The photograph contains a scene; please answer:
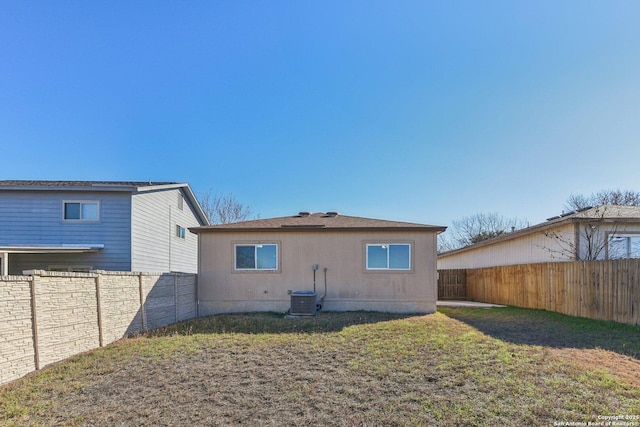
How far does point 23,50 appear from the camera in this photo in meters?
9.28

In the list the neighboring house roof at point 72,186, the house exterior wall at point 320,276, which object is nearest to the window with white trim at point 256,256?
the house exterior wall at point 320,276

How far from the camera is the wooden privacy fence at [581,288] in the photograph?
8.27 m

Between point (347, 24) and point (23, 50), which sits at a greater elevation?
point (347, 24)

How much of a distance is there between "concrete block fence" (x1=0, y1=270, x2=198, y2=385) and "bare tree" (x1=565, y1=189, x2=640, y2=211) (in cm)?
3184

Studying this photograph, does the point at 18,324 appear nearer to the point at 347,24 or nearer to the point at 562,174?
the point at 347,24

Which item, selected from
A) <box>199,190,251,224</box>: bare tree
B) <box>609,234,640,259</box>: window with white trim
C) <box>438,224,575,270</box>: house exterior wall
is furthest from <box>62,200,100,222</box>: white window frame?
<box>609,234,640,259</box>: window with white trim

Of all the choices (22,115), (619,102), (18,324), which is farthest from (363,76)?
(22,115)

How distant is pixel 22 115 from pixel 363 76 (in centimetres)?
1286

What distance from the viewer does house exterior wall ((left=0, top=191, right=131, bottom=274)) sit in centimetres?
1200

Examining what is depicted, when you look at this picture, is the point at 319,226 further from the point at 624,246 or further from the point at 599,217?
the point at 624,246

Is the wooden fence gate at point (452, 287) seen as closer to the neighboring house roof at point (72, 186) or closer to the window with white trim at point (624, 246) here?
the window with white trim at point (624, 246)

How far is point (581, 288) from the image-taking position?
938 centimetres

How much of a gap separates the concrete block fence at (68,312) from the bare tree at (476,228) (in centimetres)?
3316

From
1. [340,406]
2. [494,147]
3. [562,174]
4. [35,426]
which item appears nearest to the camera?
[35,426]
